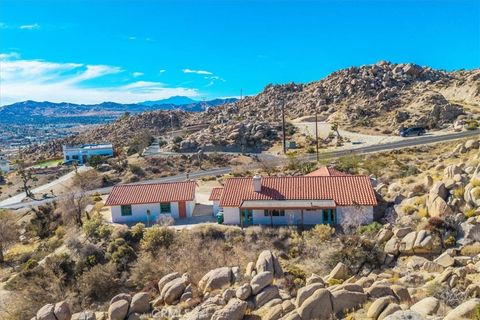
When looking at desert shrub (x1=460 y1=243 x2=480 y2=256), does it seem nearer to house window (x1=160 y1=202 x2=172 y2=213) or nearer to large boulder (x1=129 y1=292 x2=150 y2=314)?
large boulder (x1=129 y1=292 x2=150 y2=314)

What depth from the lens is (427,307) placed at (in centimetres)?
1524

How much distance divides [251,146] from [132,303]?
65.3 m

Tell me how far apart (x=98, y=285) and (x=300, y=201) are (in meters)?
18.4

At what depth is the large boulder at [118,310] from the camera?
19969mm

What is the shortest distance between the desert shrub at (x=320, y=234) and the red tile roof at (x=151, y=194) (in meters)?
13.1

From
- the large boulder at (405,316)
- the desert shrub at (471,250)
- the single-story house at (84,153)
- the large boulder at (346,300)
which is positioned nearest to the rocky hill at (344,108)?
the single-story house at (84,153)

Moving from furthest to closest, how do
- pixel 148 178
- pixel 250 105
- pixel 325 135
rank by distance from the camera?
1. pixel 250 105
2. pixel 325 135
3. pixel 148 178

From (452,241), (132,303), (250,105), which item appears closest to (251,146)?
(250,105)

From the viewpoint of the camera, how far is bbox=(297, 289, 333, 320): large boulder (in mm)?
16141

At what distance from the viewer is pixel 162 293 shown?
21688mm

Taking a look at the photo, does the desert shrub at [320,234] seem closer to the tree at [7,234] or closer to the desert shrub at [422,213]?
the desert shrub at [422,213]

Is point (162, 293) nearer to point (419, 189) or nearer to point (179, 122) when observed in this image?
point (419, 189)

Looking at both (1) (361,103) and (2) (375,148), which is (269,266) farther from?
(1) (361,103)

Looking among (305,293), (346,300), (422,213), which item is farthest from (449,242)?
(305,293)
